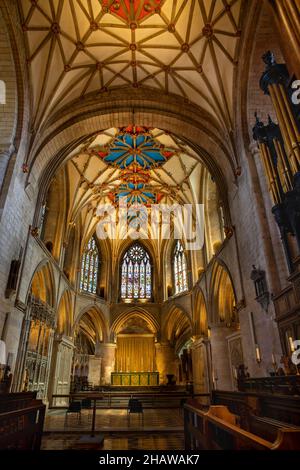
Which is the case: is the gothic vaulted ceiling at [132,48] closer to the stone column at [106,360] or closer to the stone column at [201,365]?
the stone column at [201,365]

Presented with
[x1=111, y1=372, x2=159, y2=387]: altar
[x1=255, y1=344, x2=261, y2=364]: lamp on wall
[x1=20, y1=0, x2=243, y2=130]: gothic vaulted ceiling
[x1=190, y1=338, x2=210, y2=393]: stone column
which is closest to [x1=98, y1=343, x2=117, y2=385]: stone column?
[x1=111, y1=372, x2=159, y2=387]: altar

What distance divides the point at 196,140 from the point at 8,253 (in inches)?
384

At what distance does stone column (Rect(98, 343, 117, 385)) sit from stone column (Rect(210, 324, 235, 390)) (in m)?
10.9

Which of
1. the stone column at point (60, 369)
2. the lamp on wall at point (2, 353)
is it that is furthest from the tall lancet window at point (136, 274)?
the lamp on wall at point (2, 353)

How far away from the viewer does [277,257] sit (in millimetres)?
8695

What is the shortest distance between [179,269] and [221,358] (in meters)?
10.5

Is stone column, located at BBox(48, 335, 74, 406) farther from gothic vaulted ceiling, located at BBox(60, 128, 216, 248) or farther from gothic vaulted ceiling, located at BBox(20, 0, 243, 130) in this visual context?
gothic vaulted ceiling, located at BBox(20, 0, 243, 130)

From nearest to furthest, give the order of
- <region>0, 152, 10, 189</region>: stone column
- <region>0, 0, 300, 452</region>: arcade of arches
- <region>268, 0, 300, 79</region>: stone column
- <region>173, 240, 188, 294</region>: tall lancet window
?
1. <region>268, 0, 300, 79</region>: stone column
2. <region>0, 0, 300, 452</region>: arcade of arches
3. <region>0, 152, 10, 189</region>: stone column
4. <region>173, 240, 188, 294</region>: tall lancet window

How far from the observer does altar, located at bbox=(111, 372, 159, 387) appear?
22422 mm

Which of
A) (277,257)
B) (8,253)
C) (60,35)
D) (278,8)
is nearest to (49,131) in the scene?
(60,35)

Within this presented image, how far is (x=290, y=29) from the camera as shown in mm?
5809

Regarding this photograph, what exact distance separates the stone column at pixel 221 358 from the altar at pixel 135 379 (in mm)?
9562

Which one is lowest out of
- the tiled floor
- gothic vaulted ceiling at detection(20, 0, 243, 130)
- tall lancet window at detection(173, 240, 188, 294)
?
the tiled floor
